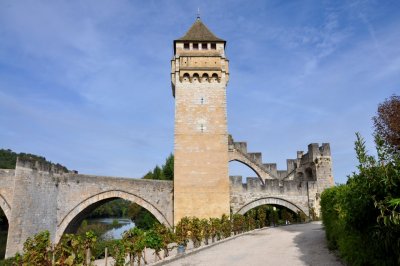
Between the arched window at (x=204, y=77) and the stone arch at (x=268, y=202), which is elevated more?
the arched window at (x=204, y=77)

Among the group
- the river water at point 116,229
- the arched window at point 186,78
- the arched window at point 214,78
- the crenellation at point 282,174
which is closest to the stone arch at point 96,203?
the river water at point 116,229

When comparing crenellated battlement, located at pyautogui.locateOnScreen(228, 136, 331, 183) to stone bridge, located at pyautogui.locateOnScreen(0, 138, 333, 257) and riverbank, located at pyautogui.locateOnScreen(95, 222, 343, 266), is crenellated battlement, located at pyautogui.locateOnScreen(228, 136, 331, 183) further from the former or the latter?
riverbank, located at pyautogui.locateOnScreen(95, 222, 343, 266)

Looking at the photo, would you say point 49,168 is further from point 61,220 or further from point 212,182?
point 212,182

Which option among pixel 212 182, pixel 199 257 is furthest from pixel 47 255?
pixel 212 182

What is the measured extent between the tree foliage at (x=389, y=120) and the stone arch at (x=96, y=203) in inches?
539

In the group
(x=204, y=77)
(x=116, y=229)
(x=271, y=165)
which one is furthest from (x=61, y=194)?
(x=116, y=229)

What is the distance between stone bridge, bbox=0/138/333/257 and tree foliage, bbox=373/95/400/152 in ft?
16.4

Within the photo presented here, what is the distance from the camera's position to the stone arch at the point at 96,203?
1981cm

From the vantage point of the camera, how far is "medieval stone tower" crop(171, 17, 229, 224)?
19250mm

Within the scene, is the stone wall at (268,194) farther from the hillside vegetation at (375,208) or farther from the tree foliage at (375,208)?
the tree foliage at (375,208)

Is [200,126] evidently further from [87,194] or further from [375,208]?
[375,208]

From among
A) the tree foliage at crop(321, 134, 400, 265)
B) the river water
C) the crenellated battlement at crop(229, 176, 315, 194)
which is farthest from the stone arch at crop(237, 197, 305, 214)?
the tree foliage at crop(321, 134, 400, 265)

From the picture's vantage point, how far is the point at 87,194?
2038cm

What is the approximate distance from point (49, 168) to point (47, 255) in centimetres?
1403
